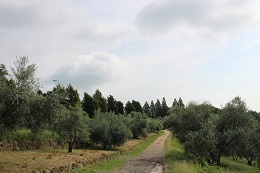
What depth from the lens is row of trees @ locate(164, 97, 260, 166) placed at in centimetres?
3120

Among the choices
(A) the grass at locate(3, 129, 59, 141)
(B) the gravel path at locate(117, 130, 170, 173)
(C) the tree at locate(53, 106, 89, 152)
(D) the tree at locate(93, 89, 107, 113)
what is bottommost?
(B) the gravel path at locate(117, 130, 170, 173)

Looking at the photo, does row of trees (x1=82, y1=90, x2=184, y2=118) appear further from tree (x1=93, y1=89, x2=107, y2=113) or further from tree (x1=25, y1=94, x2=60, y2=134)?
tree (x1=25, y1=94, x2=60, y2=134)

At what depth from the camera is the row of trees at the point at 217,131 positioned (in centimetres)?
3120

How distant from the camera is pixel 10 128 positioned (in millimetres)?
20406

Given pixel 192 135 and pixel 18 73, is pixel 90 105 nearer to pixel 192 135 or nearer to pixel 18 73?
pixel 192 135

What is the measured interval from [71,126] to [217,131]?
18.7 metres

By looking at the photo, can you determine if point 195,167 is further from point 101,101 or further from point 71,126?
point 101,101

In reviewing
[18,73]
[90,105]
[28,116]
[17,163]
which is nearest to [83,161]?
[17,163]

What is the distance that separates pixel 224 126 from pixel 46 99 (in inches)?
888

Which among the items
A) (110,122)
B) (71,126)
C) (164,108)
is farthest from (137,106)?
(71,126)

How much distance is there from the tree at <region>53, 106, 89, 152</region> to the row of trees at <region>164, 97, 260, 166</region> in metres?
12.6

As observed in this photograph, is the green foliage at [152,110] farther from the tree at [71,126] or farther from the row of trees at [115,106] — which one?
the tree at [71,126]

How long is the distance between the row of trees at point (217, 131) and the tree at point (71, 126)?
12.6 metres

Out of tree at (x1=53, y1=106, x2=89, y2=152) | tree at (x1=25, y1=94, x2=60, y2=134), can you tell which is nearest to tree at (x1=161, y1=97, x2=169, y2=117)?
tree at (x1=53, y1=106, x2=89, y2=152)
